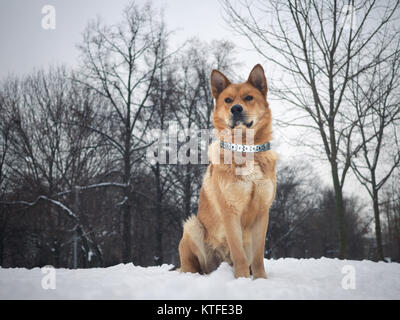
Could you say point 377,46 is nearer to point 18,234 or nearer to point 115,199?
point 115,199

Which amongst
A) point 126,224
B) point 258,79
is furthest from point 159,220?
point 258,79

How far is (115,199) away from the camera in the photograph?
56.1ft

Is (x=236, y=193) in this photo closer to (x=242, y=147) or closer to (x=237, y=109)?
(x=242, y=147)

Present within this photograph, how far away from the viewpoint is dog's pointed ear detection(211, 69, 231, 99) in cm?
372

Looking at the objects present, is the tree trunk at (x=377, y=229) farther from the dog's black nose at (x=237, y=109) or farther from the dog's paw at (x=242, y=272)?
the dog's black nose at (x=237, y=109)

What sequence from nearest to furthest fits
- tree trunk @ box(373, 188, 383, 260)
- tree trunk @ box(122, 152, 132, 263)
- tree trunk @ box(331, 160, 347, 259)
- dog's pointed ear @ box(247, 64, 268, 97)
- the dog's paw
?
the dog's paw
dog's pointed ear @ box(247, 64, 268, 97)
tree trunk @ box(331, 160, 347, 259)
tree trunk @ box(373, 188, 383, 260)
tree trunk @ box(122, 152, 132, 263)

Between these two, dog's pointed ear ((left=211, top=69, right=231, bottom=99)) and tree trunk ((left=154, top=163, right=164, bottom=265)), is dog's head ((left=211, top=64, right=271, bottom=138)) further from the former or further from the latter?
tree trunk ((left=154, top=163, right=164, bottom=265))

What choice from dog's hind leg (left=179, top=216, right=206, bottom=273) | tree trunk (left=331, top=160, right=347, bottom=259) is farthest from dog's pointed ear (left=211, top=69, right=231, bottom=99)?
tree trunk (left=331, top=160, right=347, bottom=259)

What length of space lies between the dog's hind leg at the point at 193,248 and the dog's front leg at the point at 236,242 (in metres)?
0.50

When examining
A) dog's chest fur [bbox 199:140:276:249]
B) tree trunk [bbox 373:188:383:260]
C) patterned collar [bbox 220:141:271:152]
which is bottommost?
tree trunk [bbox 373:188:383:260]

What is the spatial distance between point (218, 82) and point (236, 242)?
6.44 ft

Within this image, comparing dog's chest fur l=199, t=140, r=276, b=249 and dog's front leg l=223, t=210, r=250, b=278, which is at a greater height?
dog's chest fur l=199, t=140, r=276, b=249

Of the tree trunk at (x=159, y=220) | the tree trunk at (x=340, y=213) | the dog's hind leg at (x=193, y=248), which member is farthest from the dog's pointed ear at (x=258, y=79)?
the tree trunk at (x=159, y=220)
